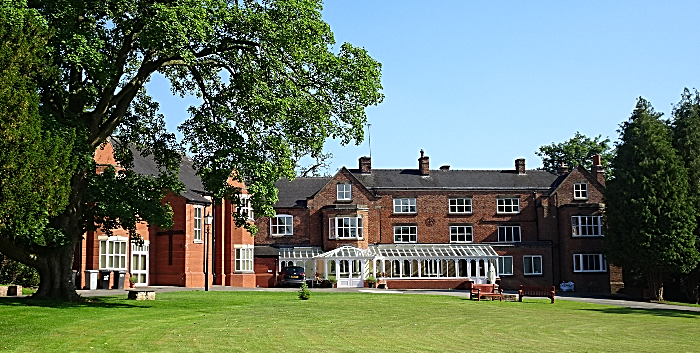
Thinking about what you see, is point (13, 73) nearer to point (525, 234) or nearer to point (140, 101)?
point (140, 101)

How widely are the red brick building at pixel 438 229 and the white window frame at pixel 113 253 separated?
13.8 meters

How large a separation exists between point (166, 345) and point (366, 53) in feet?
46.3

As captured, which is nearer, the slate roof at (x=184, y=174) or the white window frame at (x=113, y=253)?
the white window frame at (x=113, y=253)

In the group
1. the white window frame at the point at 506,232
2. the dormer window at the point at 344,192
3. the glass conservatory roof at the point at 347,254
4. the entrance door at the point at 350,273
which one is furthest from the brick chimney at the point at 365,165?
the white window frame at the point at 506,232

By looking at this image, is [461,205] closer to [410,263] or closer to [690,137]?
[410,263]

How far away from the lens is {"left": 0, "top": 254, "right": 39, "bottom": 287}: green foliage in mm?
36562

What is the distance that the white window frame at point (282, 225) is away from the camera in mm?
57469

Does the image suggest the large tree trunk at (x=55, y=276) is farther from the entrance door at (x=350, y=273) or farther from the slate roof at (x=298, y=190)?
the slate roof at (x=298, y=190)

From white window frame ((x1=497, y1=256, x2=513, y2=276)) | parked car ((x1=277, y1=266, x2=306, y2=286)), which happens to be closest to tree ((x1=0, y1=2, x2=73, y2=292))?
parked car ((x1=277, y1=266, x2=306, y2=286))

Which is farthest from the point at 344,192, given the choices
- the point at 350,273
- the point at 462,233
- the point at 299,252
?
the point at 462,233

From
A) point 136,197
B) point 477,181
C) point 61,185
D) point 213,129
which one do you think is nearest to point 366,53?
point 213,129

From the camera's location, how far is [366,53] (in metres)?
25.9

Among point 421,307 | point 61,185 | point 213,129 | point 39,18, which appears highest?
point 39,18

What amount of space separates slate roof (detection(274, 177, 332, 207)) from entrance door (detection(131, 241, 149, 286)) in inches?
582
